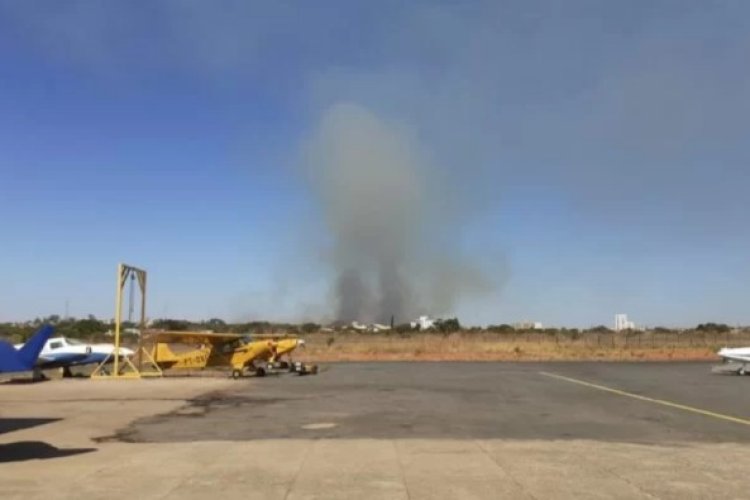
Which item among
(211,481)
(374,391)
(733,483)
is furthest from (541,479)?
(374,391)

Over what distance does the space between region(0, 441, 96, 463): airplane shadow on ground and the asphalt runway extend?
1537 mm

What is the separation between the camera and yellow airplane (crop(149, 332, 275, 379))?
120 feet

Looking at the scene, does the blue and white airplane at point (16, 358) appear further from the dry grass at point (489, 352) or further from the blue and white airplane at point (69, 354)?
the dry grass at point (489, 352)

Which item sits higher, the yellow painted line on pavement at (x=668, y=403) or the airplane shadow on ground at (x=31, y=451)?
the yellow painted line on pavement at (x=668, y=403)

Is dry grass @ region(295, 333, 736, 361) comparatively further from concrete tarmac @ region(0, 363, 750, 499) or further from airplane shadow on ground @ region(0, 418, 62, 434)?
airplane shadow on ground @ region(0, 418, 62, 434)

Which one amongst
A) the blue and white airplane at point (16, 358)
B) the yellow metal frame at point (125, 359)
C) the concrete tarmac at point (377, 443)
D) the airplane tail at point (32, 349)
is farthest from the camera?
the yellow metal frame at point (125, 359)

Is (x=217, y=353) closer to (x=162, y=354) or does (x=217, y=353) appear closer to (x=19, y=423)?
(x=162, y=354)

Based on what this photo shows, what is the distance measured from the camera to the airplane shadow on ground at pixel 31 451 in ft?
39.4

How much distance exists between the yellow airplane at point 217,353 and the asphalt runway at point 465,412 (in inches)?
198

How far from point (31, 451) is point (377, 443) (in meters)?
6.02

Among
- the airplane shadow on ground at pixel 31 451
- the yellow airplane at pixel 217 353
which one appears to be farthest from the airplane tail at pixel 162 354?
the airplane shadow on ground at pixel 31 451

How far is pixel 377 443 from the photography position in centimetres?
1308

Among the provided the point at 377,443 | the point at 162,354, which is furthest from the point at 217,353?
the point at 377,443

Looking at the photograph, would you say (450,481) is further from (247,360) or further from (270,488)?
(247,360)
